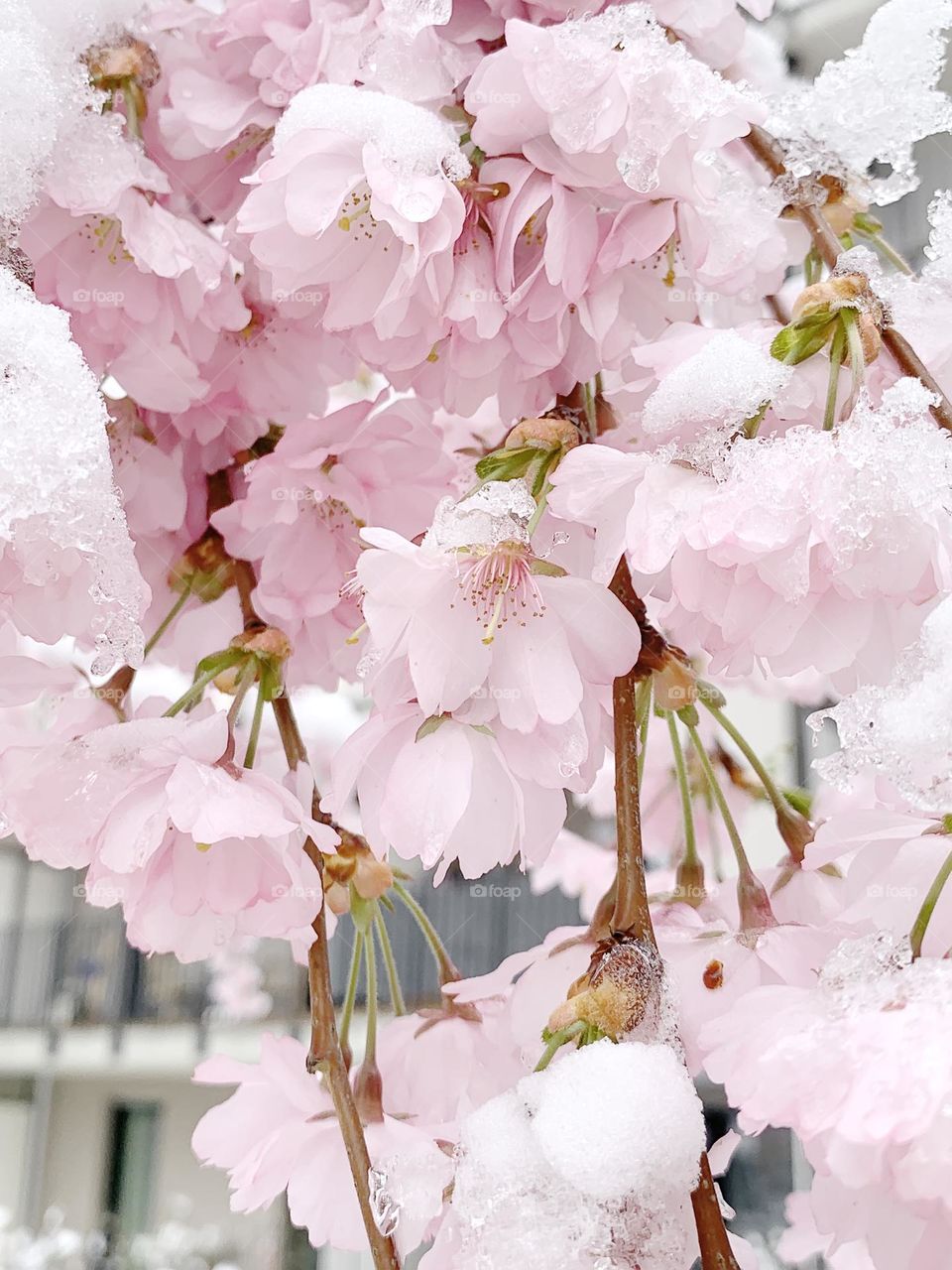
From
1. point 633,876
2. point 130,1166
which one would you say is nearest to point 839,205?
point 633,876

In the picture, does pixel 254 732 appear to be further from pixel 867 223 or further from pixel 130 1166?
pixel 130 1166

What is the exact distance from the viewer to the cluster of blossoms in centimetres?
25

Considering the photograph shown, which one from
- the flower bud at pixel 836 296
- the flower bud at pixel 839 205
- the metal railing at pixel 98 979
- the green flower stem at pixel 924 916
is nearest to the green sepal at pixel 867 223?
the flower bud at pixel 839 205

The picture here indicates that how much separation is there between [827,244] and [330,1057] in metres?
0.25

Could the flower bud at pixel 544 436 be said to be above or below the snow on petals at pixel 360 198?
below

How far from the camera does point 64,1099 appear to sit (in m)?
5.54

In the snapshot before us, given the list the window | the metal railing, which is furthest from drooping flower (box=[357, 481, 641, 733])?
the window

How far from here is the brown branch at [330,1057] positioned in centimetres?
29

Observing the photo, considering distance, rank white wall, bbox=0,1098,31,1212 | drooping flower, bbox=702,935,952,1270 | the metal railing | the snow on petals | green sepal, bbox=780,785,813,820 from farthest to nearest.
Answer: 1. the metal railing
2. white wall, bbox=0,1098,31,1212
3. green sepal, bbox=780,785,813,820
4. the snow on petals
5. drooping flower, bbox=702,935,952,1270

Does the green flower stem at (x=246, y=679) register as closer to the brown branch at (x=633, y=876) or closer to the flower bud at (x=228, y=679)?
the flower bud at (x=228, y=679)

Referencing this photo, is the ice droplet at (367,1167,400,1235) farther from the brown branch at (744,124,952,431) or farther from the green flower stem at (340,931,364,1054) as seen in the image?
the brown branch at (744,124,952,431)

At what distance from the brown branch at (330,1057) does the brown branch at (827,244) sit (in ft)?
0.64

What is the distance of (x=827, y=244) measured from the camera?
12.2 inches

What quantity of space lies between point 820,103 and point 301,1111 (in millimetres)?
342
